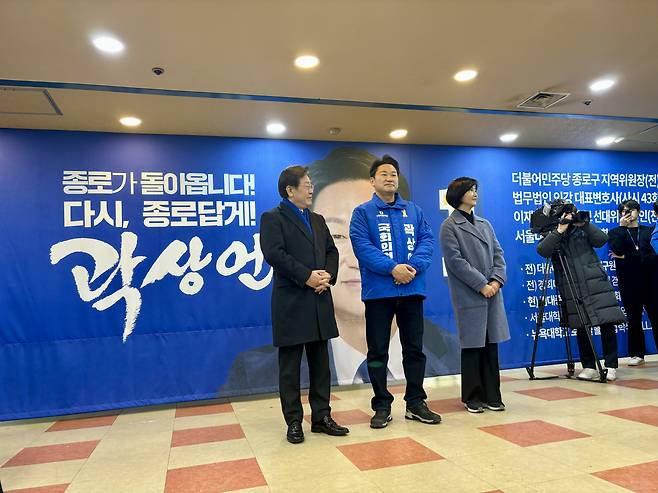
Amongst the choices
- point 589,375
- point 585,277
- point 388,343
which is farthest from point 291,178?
point 589,375

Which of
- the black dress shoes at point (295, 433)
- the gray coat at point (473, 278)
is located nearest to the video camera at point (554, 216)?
the gray coat at point (473, 278)

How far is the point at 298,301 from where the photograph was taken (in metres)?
2.89

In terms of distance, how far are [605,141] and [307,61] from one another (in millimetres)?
3620

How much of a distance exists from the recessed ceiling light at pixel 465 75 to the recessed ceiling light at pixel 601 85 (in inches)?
39.5

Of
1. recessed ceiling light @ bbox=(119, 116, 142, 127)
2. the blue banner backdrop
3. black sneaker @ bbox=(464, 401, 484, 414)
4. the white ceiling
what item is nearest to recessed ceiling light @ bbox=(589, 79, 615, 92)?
the white ceiling

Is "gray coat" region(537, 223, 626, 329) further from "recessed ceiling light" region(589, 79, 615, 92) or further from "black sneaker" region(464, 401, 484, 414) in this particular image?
"black sneaker" region(464, 401, 484, 414)

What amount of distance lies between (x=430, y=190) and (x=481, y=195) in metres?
0.56

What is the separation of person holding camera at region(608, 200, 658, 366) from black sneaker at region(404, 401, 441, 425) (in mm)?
2964

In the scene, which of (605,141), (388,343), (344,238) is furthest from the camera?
(605,141)

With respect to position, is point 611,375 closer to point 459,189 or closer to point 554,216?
point 554,216

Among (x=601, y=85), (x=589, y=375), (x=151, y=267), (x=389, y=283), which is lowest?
(x=589, y=375)

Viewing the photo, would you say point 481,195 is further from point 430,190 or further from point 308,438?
point 308,438

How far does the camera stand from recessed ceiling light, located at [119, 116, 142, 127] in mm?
3973

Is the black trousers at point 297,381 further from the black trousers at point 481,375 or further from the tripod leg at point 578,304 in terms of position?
the tripod leg at point 578,304
